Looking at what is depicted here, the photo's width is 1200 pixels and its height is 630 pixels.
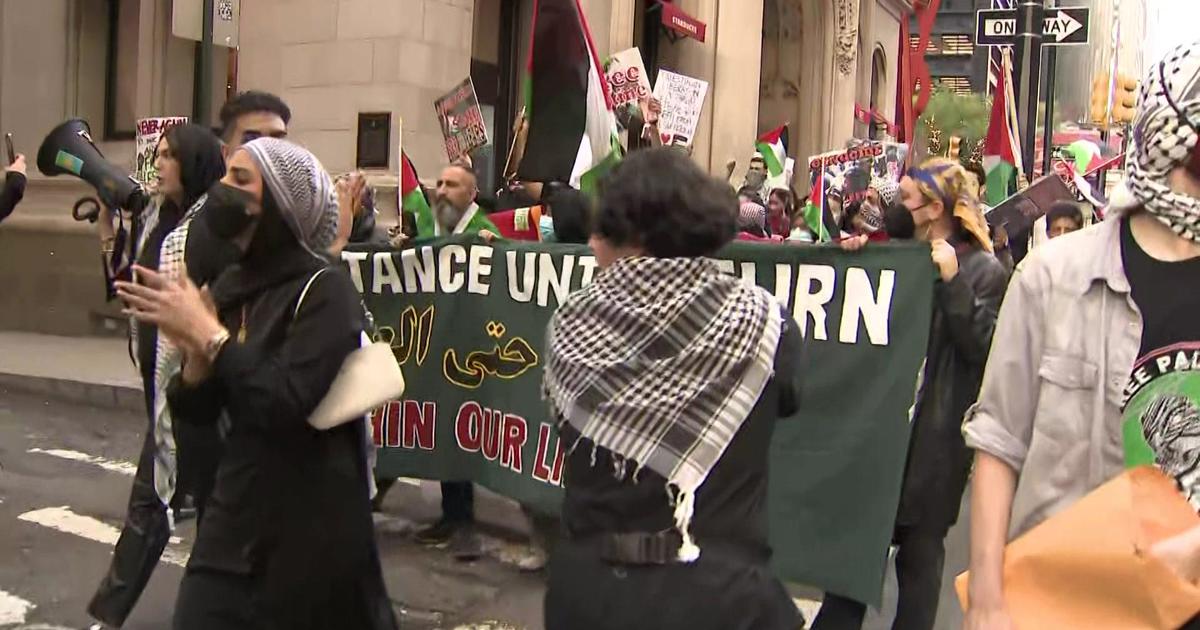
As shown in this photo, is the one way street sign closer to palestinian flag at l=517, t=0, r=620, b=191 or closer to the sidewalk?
palestinian flag at l=517, t=0, r=620, b=191

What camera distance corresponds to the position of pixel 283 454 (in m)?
3.00

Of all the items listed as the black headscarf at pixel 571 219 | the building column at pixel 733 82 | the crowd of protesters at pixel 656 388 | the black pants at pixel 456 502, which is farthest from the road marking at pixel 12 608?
the building column at pixel 733 82

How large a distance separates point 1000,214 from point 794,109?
19775 millimetres

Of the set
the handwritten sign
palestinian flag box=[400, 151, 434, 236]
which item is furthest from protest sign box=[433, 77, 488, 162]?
the handwritten sign

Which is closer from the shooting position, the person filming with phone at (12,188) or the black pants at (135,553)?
the black pants at (135,553)

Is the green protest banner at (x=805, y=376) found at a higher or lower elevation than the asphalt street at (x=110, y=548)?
higher

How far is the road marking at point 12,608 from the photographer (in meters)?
5.16

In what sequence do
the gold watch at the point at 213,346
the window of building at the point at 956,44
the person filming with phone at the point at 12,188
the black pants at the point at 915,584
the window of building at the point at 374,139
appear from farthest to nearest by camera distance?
1. the window of building at the point at 956,44
2. the window of building at the point at 374,139
3. the person filming with phone at the point at 12,188
4. the black pants at the point at 915,584
5. the gold watch at the point at 213,346

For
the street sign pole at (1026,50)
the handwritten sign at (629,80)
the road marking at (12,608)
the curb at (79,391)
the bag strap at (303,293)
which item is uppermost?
the street sign pole at (1026,50)

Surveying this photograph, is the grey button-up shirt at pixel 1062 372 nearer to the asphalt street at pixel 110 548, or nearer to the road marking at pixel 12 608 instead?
the asphalt street at pixel 110 548

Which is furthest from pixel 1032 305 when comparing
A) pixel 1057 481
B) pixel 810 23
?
pixel 810 23

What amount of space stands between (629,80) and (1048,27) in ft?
24.4

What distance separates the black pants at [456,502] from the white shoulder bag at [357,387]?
143 inches

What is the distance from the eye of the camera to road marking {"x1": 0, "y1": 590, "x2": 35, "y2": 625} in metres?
5.16
